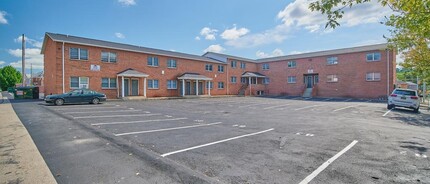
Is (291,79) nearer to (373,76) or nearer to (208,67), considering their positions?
(373,76)

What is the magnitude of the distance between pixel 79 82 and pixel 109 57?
13.3ft

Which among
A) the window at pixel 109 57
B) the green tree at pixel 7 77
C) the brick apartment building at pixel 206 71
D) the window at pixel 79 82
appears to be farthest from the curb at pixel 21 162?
the green tree at pixel 7 77

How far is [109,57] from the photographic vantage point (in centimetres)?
2347

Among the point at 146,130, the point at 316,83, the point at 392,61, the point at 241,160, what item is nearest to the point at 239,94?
the point at 316,83

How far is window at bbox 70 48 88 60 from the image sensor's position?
2105 centimetres

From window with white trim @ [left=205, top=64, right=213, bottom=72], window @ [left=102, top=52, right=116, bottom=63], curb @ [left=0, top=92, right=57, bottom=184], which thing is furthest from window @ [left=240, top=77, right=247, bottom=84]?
curb @ [left=0, top=92, right=57, bottom=184]

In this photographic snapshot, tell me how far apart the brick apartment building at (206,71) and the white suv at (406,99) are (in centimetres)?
357

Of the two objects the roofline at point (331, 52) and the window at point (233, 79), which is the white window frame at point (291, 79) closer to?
the roofline at point (331, 52)

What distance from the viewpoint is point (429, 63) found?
14.6m

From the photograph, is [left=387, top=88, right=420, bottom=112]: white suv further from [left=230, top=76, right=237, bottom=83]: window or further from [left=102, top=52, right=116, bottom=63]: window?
[left=102, top=52, right=116, bottom=63]: window

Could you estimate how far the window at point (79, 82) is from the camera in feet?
69.0

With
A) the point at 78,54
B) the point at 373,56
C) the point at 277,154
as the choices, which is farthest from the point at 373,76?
the point at 78,54

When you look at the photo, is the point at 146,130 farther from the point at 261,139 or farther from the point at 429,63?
the point at 429,63

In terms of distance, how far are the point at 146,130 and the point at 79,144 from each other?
2222 mm
